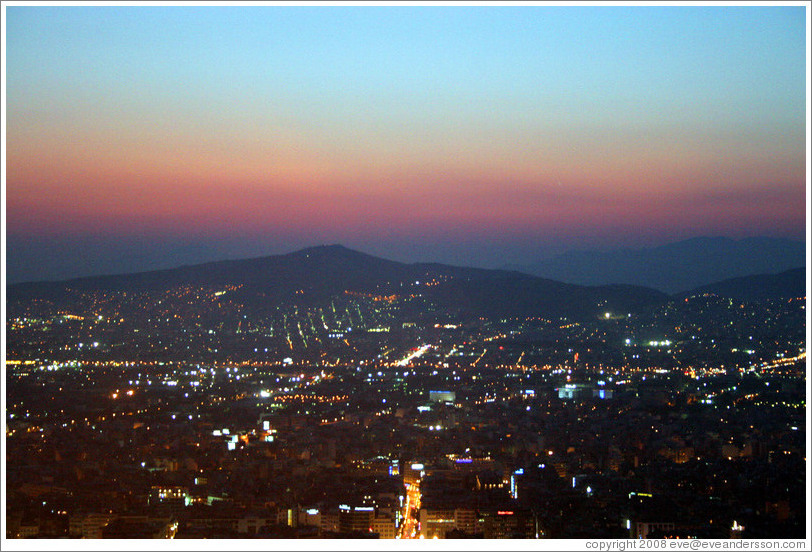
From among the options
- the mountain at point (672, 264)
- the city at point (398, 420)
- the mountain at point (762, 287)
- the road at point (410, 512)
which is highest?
the mountain at point (672, 264)

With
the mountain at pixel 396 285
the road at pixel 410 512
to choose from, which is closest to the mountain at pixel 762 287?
the mountain at pixel 396 285

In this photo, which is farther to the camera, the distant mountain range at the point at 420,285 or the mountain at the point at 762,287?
the distant mountain range at the point at 420,285

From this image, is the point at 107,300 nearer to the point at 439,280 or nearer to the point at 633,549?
the point at 439,280

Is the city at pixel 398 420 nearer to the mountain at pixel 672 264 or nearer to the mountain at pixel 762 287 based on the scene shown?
the mountain at pixel 762 287

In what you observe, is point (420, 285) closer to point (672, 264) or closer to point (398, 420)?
point (672, 264)

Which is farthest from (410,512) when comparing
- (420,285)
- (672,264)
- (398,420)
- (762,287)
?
(672,264)

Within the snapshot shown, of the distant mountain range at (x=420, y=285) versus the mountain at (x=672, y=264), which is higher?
the mountain at (x=672, y=264)
